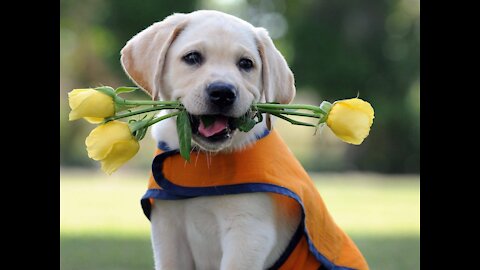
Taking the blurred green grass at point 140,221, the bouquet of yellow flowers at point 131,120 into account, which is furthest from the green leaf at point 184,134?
the blurred green grass at point 140,221

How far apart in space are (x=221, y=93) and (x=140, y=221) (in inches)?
247

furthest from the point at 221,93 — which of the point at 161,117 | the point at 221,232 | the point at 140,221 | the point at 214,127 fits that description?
the point at 140,221

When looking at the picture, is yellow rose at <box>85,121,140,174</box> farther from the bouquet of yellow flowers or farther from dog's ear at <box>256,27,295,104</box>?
dog's ear at <box>256,27,295,104</box>

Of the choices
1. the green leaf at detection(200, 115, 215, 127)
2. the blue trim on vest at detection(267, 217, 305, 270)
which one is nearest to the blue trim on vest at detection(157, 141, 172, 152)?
the green leaf at detection(200, 115, 215, 127)

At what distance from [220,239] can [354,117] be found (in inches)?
36.5

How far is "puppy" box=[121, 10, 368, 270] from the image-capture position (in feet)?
11.9

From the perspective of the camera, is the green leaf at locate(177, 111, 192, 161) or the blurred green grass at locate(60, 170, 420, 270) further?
the blurred green grass at locate(60, 170, 420, 270)

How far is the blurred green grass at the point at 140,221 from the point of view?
655cm

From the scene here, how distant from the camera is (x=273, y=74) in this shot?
3.90 metres

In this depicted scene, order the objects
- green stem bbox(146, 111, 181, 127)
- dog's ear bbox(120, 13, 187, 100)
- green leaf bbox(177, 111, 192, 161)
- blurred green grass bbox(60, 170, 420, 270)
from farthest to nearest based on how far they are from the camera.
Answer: blurred green grass bbox(60, 170, 420, 270) < dog's ear bbox(120, 13, 187, 100) < green stem bbox(146, 111, 181, 127) < green leaf bbox(177, 111, 192, 161)

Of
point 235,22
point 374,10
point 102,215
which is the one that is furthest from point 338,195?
point 374,10

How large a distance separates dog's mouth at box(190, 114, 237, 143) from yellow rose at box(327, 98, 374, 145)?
19.1 inches

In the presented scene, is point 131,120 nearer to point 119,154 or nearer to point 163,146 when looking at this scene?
point 119,154

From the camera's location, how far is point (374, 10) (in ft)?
78.5
